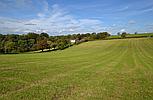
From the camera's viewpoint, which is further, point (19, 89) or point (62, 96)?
point (19, 89)

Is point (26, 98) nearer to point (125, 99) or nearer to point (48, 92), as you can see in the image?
point (48, 92)

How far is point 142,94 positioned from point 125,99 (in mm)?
1405

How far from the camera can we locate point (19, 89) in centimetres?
958

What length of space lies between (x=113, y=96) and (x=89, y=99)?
1.43m

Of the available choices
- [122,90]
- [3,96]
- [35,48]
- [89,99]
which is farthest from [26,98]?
[35,48]

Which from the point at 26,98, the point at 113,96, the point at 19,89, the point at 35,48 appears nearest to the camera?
the point at 26,98

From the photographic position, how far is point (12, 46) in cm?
10412

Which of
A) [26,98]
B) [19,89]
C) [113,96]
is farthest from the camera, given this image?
[19,89]

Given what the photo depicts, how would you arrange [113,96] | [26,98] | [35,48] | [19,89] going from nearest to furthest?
[26,98] → [113,96] → [19,89] → [35,48]

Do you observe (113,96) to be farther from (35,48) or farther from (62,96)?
(35,48)

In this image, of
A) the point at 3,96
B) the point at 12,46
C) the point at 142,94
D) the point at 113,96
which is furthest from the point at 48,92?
the point at 12,46

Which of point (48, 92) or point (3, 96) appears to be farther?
point (48, 92)

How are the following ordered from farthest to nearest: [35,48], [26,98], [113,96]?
[35,48] → [113,96] → [26,98]

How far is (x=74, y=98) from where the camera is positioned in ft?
27.4
